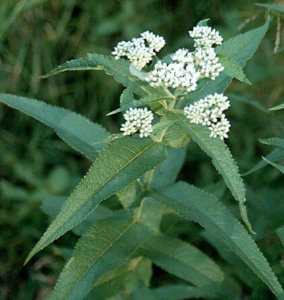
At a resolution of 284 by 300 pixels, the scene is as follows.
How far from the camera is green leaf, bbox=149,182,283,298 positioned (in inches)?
102

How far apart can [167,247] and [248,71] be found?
93.8 inches

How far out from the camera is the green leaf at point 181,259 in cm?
338

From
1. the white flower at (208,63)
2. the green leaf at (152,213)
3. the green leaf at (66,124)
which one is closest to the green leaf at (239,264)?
the green leaf at (152,213)

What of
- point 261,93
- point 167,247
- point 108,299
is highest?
point 261,93

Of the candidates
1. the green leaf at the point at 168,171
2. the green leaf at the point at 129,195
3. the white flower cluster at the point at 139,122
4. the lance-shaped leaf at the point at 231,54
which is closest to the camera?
the white flower cluster at the point at 139,122

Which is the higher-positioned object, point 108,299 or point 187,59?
point 187,59

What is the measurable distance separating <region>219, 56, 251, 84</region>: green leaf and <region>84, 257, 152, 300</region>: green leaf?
4.71 ft

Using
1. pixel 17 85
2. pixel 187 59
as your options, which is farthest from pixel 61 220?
pixel 17 85

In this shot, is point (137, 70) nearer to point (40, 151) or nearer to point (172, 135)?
point (172, 135)

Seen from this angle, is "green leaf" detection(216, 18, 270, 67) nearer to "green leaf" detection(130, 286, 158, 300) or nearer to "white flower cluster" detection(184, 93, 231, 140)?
"white flower cluster" detection(184, 93, 231, 140)

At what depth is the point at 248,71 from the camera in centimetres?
522

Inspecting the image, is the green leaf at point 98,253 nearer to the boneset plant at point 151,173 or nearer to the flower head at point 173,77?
the boneset plant at point 151,173

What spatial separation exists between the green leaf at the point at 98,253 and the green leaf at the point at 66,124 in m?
0.43

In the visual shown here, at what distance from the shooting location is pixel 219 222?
2852mm
